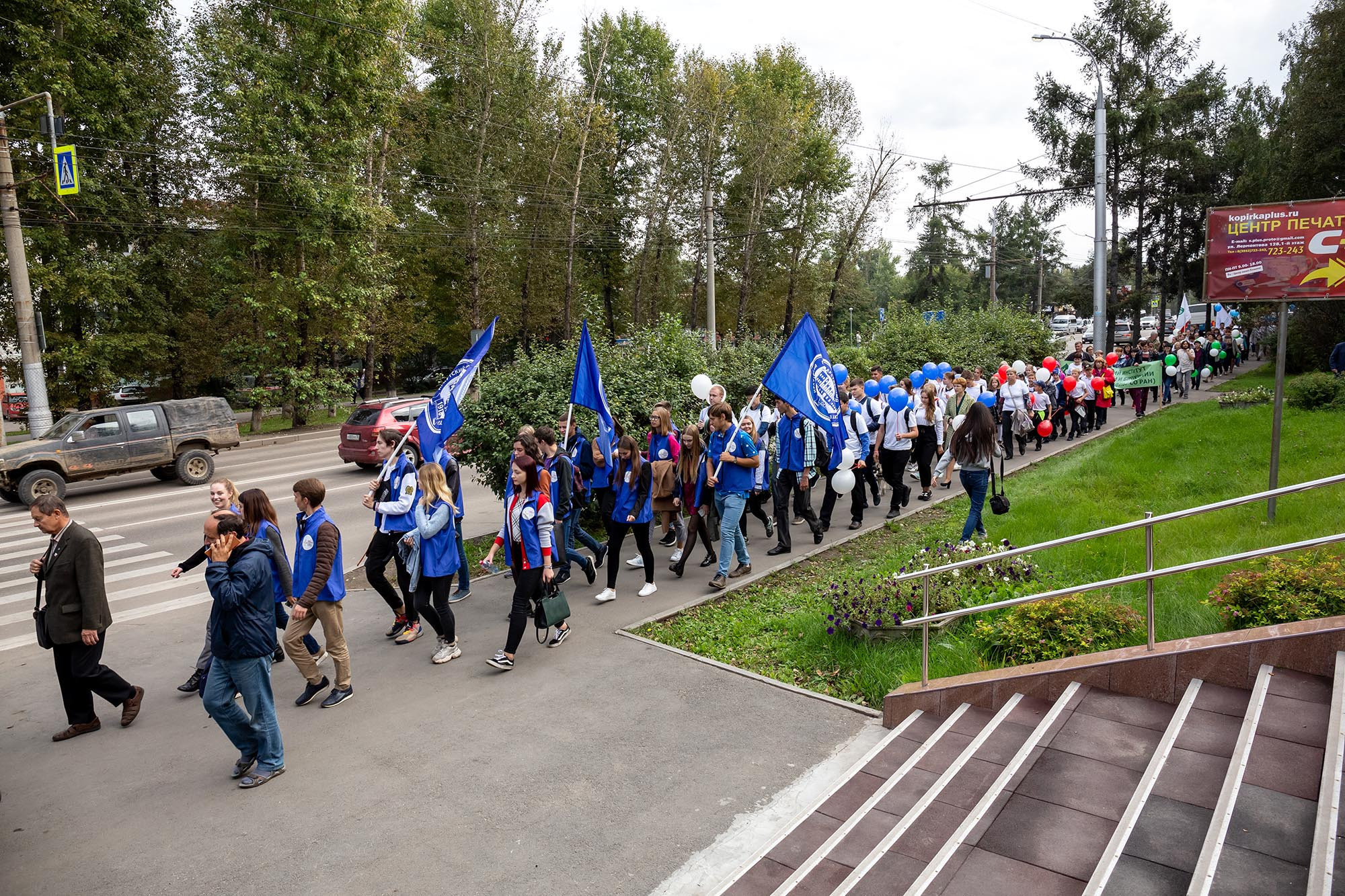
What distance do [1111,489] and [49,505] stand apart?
1168cm

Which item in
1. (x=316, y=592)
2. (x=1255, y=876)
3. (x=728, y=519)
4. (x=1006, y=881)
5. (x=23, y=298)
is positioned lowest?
(x=1006, y=881)

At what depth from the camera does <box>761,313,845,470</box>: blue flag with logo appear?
9148 mm

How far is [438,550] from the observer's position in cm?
704

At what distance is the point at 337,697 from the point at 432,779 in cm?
172

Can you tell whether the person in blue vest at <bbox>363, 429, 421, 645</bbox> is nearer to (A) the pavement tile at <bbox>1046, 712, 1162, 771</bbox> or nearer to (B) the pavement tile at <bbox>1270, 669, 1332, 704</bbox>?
(A) the pavement tile at <bbox>1046, 712, 1162, 771</bbox>

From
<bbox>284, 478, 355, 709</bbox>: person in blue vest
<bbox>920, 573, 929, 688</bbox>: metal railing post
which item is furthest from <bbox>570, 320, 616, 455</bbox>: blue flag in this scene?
<bbox>920, 573, 929, 688</bbox>: metal railing post

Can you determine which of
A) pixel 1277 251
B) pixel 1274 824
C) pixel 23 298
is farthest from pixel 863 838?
pixel 23 298

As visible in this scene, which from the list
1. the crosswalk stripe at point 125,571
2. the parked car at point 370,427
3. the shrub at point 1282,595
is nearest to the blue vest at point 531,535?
the shrub at point 1282,595

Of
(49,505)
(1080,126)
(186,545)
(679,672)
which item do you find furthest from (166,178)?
(1080,126)

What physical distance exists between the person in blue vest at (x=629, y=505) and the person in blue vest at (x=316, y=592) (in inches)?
116

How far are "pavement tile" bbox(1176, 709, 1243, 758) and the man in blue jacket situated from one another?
5561 mm

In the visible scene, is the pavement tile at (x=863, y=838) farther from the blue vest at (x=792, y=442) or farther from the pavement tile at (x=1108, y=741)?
the blue vest at (x=792, y=442)

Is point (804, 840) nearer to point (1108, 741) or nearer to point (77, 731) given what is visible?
point (1108, 741)

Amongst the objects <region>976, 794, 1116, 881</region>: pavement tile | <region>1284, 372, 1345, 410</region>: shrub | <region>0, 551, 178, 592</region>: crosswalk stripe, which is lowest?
<region>0, 551, 178, 592</region>: crosswalk stripe
